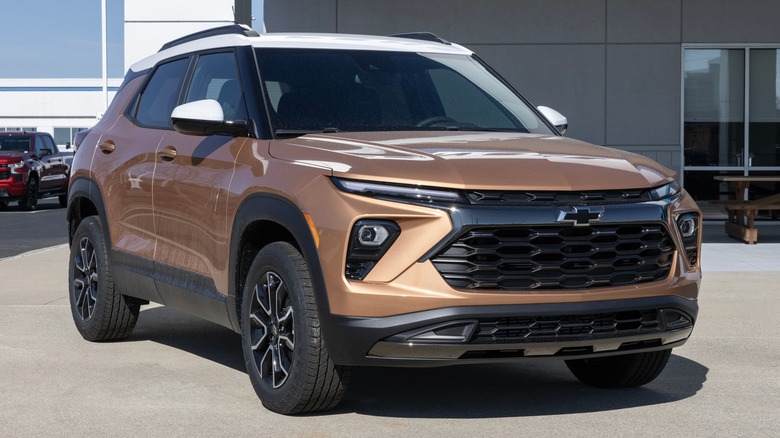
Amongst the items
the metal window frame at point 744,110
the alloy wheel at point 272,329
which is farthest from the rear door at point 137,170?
the metal window frame at point 744,110

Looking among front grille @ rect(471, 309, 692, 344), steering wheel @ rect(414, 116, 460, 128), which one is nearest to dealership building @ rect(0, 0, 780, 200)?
steering wheel @ rect(414, 116, 460, 128)

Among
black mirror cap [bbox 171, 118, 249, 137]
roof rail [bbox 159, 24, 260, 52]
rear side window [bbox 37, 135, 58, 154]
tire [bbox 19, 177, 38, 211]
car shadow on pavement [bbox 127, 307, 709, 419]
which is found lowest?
tire [bbox 19, 177, 38, 211]

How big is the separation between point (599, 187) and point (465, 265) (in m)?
0.70

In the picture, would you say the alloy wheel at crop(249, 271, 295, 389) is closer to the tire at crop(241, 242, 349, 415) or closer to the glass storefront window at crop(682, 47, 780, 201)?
the tire at crop(241, 242, 349, 415)

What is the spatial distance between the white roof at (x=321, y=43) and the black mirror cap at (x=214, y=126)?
60 centimetres

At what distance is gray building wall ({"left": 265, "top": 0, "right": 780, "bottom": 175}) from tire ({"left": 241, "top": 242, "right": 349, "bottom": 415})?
1432 centimetres

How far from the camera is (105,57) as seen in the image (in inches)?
1748

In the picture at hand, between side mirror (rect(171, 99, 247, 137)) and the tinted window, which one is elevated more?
the tinted window

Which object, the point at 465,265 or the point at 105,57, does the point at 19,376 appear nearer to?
the point at 465,265

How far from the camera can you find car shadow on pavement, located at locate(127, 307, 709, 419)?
5812 millimetres

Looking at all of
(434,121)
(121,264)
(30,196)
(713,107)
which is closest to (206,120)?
(434,121)

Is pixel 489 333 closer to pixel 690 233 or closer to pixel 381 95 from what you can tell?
pixel 690 233

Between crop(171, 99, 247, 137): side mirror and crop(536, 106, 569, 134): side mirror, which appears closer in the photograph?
crop(171, 99, 247, 137): side mirror

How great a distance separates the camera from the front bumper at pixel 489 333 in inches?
199
